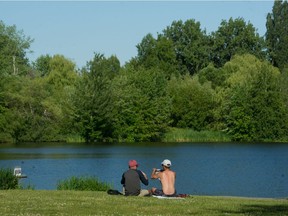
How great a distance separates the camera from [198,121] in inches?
3474

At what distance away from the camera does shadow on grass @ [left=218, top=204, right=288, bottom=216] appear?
13695mm

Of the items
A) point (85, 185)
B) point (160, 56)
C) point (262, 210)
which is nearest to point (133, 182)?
point (262, 210)

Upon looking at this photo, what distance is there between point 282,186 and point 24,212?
22.5m

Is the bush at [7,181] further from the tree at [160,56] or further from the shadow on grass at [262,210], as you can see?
the tree at [160,56]

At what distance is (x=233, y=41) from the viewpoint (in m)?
120

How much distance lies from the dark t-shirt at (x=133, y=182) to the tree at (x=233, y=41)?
335 feet

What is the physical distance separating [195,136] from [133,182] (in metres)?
65.9

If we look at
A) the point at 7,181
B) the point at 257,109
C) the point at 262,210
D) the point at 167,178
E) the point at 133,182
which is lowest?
the point at 262,210

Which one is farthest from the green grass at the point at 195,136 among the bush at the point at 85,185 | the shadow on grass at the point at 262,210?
the shadow on grass at the point at 262,210

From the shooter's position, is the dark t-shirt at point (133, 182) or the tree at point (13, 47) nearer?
the dark t-shirt at point (133, 182)

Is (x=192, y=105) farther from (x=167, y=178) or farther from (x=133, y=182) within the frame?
(x=167, y=178)

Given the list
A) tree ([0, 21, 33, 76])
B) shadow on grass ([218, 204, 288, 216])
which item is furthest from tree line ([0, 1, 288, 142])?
shadow on grass ([218, 204, 288, 216])

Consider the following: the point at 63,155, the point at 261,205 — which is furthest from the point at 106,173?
the point at 261,205

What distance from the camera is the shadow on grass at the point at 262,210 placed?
13695 millimetres
